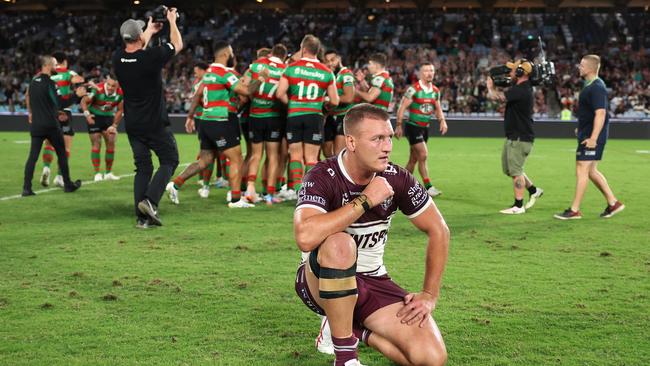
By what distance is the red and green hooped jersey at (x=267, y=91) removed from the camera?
11.1 m

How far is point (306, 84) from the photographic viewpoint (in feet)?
35.3

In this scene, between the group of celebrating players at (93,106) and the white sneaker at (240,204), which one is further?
the group of celebrating players at (93,106)

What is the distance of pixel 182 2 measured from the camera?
4591 cm

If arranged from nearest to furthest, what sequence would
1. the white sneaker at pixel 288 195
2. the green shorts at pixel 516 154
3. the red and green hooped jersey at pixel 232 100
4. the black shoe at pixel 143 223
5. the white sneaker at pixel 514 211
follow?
the black shoe at pixel 143 223, the green shorts at pixel 516 154, the white sneaker at pixel 514 211, the red and green hooped jersey at pixel 232 100, the white sneaker at pixel 288 195

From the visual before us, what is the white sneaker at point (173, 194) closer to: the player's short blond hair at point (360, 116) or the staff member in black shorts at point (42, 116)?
the staff member in black shorts at point (42, 116)

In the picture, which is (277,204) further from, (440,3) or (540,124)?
(440,3)

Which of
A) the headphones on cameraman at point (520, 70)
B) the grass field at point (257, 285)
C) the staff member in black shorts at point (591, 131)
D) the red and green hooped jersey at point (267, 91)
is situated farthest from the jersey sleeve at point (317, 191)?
the red and green hooped jersey at point (267, 91)

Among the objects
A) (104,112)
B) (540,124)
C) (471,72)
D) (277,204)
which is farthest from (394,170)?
(471,72)

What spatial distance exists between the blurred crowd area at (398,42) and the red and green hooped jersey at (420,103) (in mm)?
17351

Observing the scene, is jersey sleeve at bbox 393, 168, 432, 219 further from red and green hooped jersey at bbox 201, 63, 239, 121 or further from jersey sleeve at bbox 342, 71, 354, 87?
jersey sleeve at bbox 342, 71, 354, 87

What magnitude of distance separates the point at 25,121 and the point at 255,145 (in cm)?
2006

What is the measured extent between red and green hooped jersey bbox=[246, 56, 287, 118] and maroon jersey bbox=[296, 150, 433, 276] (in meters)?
6.82

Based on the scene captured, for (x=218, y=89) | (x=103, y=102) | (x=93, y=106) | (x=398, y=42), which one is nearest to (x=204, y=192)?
(x=218, y=89)

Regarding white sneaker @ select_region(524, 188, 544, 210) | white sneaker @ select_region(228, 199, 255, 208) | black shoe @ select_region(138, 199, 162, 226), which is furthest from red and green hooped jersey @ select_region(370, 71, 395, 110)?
black shoe @ select_region(138, 199, 162, 226)
